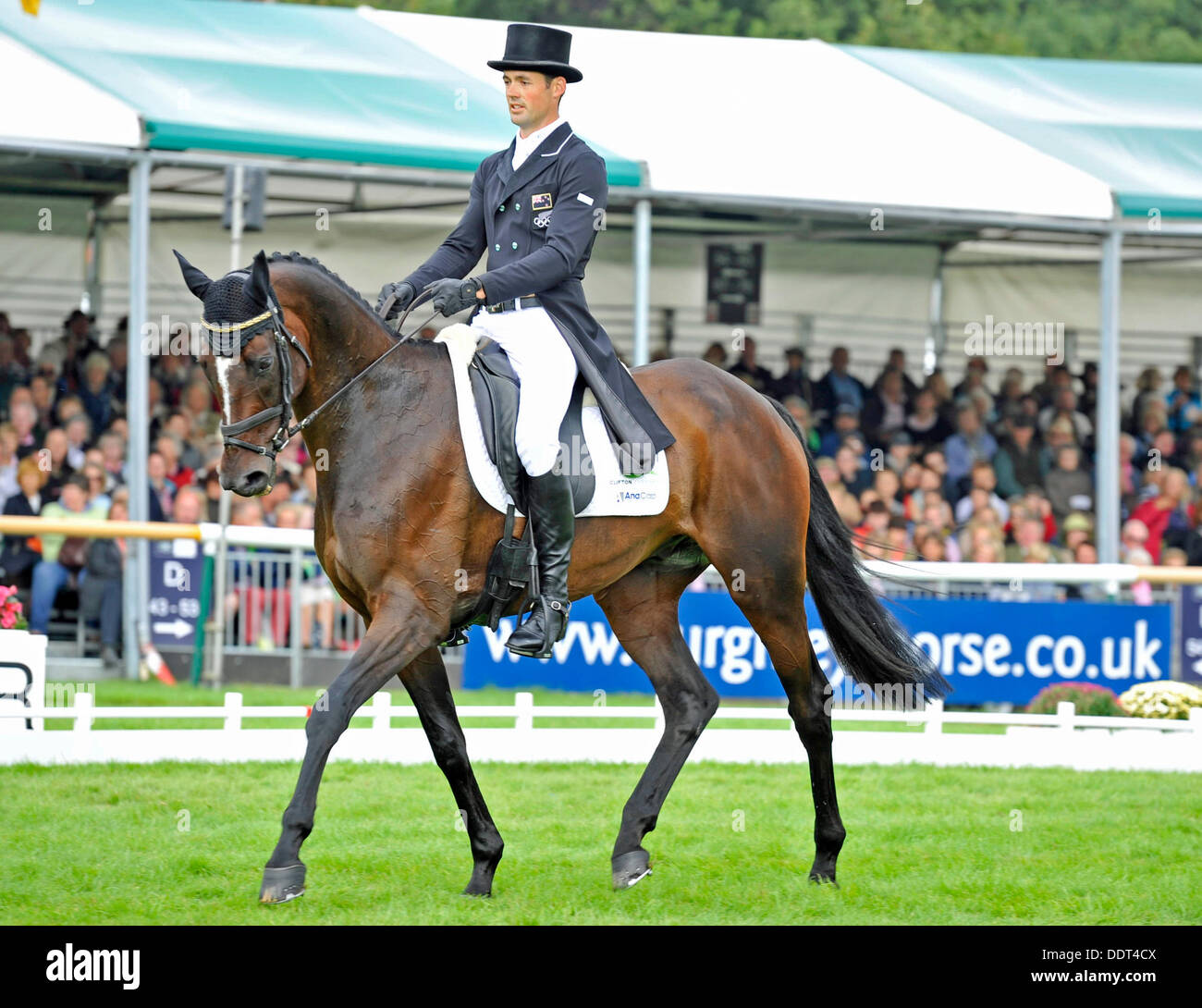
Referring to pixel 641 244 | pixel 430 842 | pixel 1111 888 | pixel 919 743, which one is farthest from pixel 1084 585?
pixel 430 842

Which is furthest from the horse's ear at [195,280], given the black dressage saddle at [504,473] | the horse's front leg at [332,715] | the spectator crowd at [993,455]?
the spectator crowd at [993,455]

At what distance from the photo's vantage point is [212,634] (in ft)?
36.9

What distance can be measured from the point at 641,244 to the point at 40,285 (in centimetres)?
607

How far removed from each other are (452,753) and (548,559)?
808mm

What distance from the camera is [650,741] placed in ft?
30.1

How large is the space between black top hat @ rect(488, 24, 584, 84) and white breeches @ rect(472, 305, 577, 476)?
88cm

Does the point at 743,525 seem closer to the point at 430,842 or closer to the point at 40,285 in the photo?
the point at 430,842

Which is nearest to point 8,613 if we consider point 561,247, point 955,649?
point 561,247

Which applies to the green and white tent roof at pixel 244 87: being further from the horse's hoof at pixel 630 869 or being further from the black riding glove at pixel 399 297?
the horse's hoof at pixel 630 869

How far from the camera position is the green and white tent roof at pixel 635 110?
40.6 ft

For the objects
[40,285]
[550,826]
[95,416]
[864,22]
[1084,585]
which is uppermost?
[864,22]

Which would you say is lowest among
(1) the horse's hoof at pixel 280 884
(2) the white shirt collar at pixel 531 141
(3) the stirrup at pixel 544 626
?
(1) the horse's hoof at pixel 280 884

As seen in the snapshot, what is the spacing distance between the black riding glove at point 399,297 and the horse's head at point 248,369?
1.66 ft

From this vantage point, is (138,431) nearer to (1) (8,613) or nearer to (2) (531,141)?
(1) (8,613)
